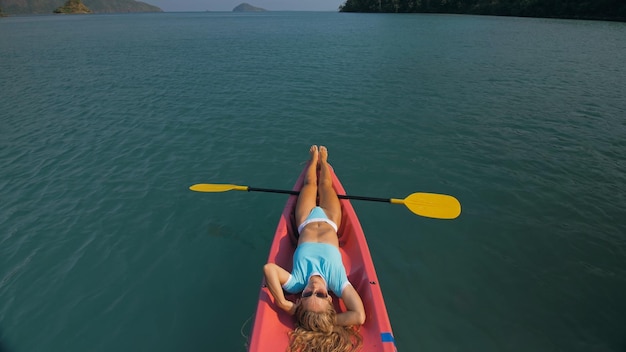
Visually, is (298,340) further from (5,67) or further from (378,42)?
(378,42)

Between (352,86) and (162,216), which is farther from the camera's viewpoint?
(352,86)

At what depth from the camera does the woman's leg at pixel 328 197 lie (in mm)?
5696

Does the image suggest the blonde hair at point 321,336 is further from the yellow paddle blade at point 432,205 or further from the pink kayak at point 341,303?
the yellow paddle blade at point 432,205

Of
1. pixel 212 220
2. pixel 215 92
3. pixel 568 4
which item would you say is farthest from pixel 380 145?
pixel 568 4

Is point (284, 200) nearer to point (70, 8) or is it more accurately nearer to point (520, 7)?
point (520, 7)

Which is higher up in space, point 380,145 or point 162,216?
point 380,145

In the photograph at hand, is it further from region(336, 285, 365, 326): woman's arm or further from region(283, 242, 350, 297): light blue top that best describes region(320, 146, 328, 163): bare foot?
region(336, 285, 365, 326): woman's arm

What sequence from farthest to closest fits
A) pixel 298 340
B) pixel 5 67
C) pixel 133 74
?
1. pixel 5 67
2. pixel 133 74
3. pixel 298 340

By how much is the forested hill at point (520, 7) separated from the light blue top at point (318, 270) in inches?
2562

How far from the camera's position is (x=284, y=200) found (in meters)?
8.00

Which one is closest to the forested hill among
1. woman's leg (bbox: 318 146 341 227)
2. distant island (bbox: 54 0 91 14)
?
woman's leg (bbox: 318 146 341 227)

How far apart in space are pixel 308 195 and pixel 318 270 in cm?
197

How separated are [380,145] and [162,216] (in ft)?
21.3

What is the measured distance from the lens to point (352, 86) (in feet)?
54.7
